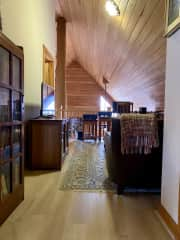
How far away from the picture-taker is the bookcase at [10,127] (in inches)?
77.3

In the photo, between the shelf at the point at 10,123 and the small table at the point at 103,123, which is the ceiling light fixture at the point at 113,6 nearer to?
the shelf at the point at 10,123

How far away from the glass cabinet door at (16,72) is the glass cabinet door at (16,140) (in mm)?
379

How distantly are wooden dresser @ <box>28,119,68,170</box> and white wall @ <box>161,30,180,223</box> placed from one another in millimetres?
1991

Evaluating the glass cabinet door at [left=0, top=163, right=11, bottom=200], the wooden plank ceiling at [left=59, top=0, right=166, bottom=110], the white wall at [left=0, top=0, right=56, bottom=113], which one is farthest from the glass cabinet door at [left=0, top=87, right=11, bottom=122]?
the wooden plank ceiling at [left=59, top=0, right=166, bottom=110]

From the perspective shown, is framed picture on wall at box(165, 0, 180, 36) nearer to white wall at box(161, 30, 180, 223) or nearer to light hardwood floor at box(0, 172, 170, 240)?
white wall at box(161, 30, 180, 223)

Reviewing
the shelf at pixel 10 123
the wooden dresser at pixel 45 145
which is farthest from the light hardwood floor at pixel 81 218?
the wooden dresser at pixel 45 145

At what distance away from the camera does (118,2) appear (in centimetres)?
329

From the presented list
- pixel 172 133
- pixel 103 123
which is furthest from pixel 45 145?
pixel 103 123

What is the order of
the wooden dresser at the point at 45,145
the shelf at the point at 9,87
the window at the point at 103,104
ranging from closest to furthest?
the shelf at the point at 9,87 → the wooden dresser at the point at 45,145 → the window at the point at 103,104

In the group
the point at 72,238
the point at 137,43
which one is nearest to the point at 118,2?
the point at 137,43

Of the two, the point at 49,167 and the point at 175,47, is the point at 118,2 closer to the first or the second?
the point at 175,47

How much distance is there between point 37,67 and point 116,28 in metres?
1.45

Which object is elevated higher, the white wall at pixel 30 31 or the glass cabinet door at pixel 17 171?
the white wall at pixel 30 31

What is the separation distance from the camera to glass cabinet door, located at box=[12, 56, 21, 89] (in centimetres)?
221
